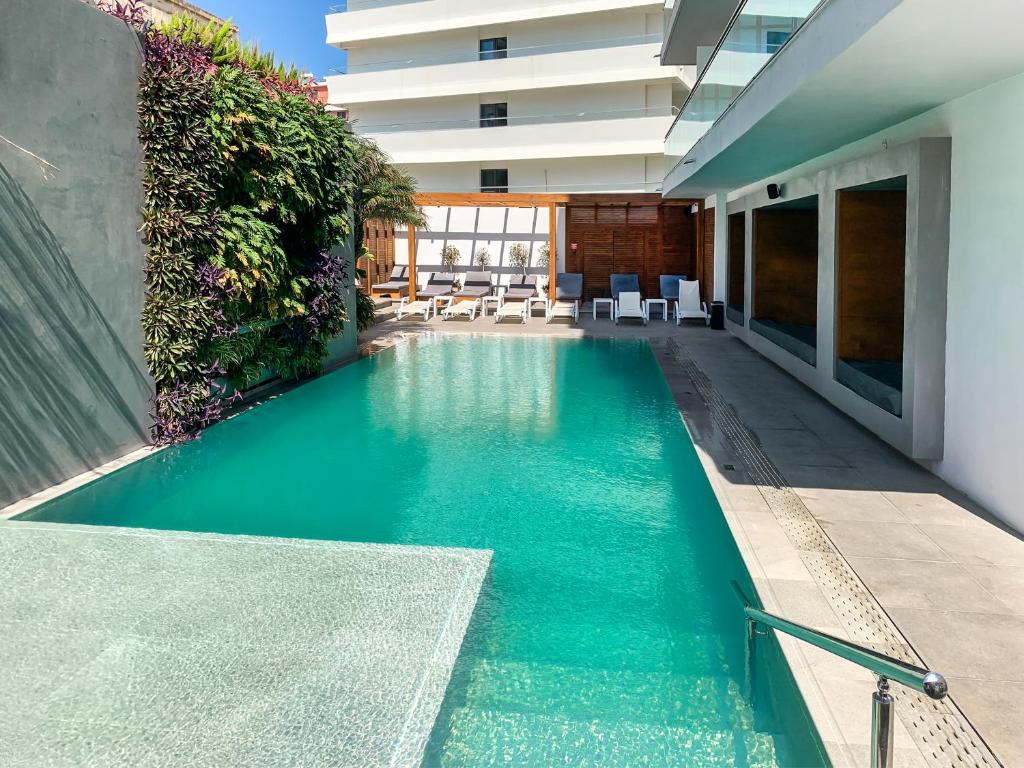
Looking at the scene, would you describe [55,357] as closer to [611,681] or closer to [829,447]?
[611,681]

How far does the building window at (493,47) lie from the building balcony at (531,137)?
281 centimetres

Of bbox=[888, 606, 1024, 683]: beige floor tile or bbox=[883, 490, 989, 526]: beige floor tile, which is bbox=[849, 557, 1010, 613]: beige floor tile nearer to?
bbox=[888, 606, 1024, 683]: beige floor tile

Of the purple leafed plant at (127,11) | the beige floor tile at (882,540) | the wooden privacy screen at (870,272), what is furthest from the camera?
the wooden privacy screen at (870,272)

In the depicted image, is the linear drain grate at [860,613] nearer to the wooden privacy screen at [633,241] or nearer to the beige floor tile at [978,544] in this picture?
the beige floor tile at [978,544]

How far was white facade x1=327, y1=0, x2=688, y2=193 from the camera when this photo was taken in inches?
1230

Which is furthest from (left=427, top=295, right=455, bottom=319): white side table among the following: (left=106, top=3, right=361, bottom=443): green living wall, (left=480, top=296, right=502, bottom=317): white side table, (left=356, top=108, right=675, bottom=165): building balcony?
(left=356, top=108, right=675, bottom=165): building balcony

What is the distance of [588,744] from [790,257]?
499 inches

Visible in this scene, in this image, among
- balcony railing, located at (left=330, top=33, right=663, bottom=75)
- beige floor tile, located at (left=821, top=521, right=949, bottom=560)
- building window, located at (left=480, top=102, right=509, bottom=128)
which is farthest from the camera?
building window, located at (left=480, top=102, right=509, bottom=128)

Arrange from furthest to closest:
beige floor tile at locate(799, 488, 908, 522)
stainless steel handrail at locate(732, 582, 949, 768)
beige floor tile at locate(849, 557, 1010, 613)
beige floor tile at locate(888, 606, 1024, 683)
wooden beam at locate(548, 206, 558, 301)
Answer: wooden beam at locate(548, 206, 558, 301)
beige floor tile at locate(799, 488, 908, 522)
beige floor tile at locate(849, 557, 1010, 613)
beige floor tile at locate(888, 606, 1024, 683)
stainless steel handrail at locate(732, 582, 949, 768)

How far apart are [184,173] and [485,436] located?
4.15 meters

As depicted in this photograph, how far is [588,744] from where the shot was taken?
3295 mm

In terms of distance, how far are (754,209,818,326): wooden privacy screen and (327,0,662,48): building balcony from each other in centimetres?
1924

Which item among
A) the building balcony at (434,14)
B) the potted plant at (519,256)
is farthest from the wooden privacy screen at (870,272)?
the building balcony at (434,14)

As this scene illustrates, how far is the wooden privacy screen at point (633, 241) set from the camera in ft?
75.9
